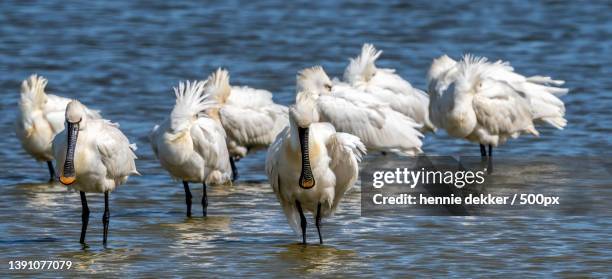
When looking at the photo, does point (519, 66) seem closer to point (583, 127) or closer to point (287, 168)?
point (583, 127)

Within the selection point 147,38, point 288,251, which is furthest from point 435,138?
point 147,38

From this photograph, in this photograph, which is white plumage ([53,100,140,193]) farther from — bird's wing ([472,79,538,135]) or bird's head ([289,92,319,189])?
bird's wing ([472,79,538,135])

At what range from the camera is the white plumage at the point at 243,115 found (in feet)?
50.7

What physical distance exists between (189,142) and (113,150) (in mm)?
1422

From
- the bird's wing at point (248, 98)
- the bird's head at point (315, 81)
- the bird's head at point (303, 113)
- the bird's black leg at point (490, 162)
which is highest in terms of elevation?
the bird's head at point (303, 113)

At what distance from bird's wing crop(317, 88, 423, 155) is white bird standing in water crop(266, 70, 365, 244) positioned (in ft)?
11.0

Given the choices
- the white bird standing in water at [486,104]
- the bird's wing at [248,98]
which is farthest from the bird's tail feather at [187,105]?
the white bird standing in water at [486,104]

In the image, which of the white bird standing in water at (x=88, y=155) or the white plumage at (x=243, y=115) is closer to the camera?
the white bird standing in water at (x=88, y=155)

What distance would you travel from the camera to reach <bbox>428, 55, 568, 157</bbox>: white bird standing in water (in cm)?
1580

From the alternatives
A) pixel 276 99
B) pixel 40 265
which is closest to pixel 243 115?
pixel 276 99

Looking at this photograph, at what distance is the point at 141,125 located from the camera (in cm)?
1822

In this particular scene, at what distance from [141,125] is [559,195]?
5993 mm

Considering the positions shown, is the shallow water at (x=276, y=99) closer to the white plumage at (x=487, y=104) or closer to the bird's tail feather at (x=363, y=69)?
the white plumage at (x=487, y=104)

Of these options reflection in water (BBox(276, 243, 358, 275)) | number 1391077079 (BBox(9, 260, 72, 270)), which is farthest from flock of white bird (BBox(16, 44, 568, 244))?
number 1391077079 (BBox(9, 260, 72, 270))
